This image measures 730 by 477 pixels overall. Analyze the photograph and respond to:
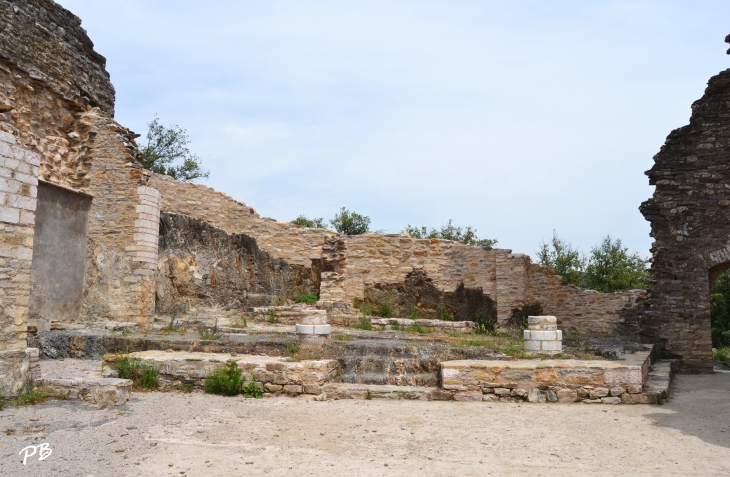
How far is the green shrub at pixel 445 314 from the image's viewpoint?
17.1 metres

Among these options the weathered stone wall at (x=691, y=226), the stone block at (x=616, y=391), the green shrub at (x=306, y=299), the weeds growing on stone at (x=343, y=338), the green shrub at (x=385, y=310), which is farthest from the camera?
the green shrub at (x=306, y=299)

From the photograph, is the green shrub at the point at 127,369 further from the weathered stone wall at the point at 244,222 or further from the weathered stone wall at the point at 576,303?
the weathered stone wall at the point at 576,303

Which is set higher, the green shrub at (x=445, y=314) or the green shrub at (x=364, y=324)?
the green shrub at (x=445, y=314)

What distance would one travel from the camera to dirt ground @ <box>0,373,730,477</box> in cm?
485

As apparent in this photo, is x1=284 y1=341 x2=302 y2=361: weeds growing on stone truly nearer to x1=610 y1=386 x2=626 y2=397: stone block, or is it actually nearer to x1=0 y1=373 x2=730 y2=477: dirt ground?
x1=0 y1=373 x2=730 y2=477: dirt ground

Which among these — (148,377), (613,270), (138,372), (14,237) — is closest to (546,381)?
(148,377)

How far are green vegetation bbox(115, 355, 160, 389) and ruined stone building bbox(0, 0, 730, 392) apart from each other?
1.63 metres

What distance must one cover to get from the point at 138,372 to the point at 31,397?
1769 mm

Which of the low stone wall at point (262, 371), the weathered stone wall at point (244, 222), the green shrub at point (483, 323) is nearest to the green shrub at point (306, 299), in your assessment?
the weathered stone wall at point (244, 222)

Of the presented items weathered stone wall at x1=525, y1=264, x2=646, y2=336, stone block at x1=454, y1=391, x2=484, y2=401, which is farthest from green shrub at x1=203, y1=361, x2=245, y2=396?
weathered stone wall at x1=525, y1=264, x2=646, y2=336

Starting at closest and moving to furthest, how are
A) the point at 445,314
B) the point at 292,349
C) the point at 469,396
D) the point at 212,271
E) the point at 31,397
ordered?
1. the point at 31,397
2. the point at 469,396
3. the point at 292,349
4. the point at 212,271
5. the point at 445,314

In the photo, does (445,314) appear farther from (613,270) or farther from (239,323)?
(613,270)

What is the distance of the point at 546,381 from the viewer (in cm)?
804

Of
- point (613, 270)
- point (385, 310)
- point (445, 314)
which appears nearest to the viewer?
point (445, 314)
